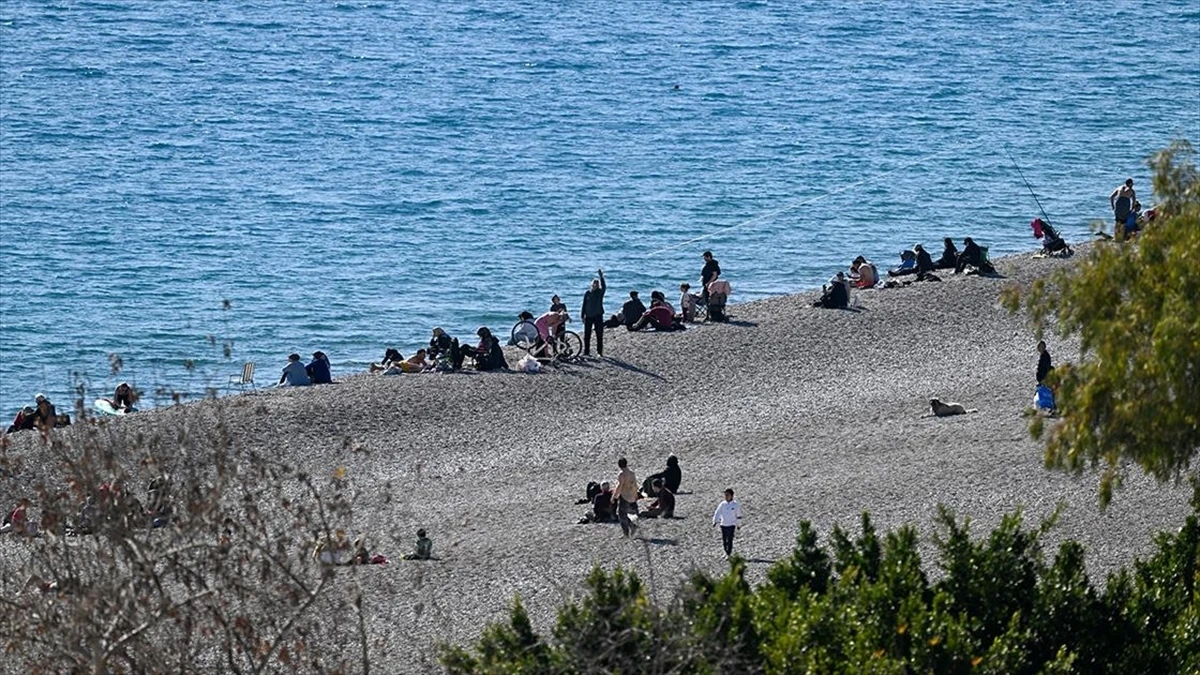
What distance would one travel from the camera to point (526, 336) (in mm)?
33406

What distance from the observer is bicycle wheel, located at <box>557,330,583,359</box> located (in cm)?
3269

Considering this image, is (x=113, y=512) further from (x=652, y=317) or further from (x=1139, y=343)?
(x=652, y=317)

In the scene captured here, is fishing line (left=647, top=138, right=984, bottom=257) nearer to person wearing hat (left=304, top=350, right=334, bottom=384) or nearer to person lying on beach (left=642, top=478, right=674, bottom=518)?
person wearing hat (left=304, top=350, right=334, bottom=384)

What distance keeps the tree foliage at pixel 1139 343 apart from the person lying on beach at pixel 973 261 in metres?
21.6

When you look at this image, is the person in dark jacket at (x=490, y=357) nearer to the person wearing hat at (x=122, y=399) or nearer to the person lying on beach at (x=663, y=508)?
the person wearing hat at (x=122, y=399)

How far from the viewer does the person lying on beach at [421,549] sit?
2245cm

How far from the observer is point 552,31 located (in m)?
86.5

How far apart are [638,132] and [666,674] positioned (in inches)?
2148

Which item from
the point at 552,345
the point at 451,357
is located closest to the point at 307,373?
the point at 451,357

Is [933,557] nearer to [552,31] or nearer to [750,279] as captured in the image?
[750,279]

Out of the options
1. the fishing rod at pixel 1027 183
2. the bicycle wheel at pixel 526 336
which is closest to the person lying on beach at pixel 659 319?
the bicycle wheel at pixel 526 336

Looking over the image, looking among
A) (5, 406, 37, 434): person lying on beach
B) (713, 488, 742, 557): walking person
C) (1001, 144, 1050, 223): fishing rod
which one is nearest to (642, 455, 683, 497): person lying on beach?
(713, 488, 742, 557): walking person

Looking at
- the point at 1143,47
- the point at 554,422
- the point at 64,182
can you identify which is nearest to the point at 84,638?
the point at 554,422

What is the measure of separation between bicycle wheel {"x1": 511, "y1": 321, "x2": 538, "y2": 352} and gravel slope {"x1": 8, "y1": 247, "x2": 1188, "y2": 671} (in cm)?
125
